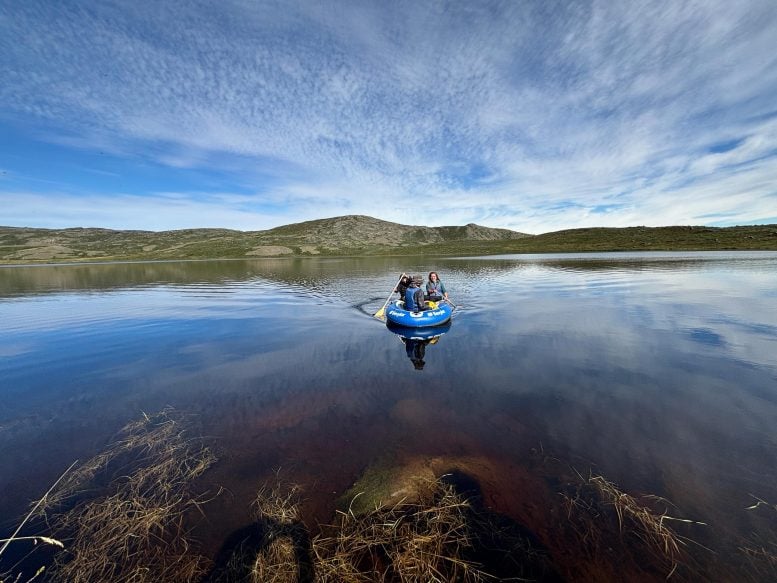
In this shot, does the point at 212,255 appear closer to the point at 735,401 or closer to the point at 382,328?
the point at 382,328

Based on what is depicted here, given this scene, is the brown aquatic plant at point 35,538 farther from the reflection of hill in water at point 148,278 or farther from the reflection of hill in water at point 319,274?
the reflection of hill in water at point 148,278

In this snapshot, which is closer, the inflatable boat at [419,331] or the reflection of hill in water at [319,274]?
the inflatable boat at [419,331]

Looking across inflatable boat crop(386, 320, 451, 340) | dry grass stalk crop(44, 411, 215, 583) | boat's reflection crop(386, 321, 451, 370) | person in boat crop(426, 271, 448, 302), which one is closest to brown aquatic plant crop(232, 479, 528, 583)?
dry grass stalk crop(44, 411, 215, 583)

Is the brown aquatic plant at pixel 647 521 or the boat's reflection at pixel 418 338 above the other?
the brown aquatic plant at pixel 647 521

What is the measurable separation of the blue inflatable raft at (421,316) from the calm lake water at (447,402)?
3.56 ft

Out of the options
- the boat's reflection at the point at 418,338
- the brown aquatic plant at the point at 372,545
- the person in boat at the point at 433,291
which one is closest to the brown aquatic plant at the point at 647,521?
the brown aquatic plant at the point at 372,545

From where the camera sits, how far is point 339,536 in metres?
5.50

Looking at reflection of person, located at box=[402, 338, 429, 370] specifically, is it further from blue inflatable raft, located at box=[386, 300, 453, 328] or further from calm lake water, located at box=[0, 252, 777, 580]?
blue inflatable raft, located at box=[386, 300, 453, 328]

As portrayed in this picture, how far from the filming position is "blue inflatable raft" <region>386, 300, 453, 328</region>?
19.2 meters

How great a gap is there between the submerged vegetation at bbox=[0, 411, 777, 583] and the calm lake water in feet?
0.83

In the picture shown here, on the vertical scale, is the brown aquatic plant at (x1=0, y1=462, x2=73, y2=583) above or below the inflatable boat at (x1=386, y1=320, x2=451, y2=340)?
above

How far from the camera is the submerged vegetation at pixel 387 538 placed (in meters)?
4.97

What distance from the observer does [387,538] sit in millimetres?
5469

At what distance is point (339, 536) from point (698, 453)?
28.5 feet
